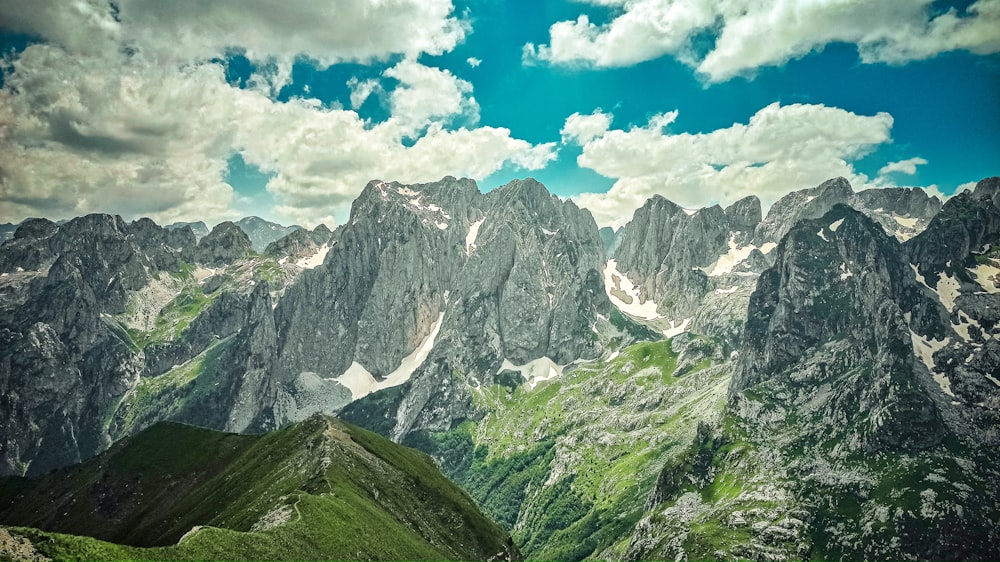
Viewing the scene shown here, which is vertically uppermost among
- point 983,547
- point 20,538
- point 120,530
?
point 20,538

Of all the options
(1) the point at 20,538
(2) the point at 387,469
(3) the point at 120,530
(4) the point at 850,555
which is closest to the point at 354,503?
(2) the point at 387,469

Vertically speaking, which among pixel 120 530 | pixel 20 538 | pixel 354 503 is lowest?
pixel 120 530

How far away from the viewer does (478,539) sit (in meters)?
180

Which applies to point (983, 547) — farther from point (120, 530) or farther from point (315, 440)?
point (120, 530)

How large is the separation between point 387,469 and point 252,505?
5280 cm

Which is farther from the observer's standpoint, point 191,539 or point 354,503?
point 354,503

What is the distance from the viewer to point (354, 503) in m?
142

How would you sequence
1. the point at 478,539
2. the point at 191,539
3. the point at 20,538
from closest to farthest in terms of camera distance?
the point at 20,538 → the point at 191,539 → the point at 478,539

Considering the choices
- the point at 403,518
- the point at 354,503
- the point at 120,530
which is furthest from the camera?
the point at 120,530

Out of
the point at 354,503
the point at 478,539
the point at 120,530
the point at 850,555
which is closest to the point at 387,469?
the point at 478,539

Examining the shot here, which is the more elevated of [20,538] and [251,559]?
[20,538]

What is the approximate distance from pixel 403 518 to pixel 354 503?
23.7 m

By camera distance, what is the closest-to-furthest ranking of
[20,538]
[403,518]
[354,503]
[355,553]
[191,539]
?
[20,538] < [191,539] < [355,553] < [354,503] < [403,518]

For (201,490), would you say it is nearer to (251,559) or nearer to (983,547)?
(251,559)
